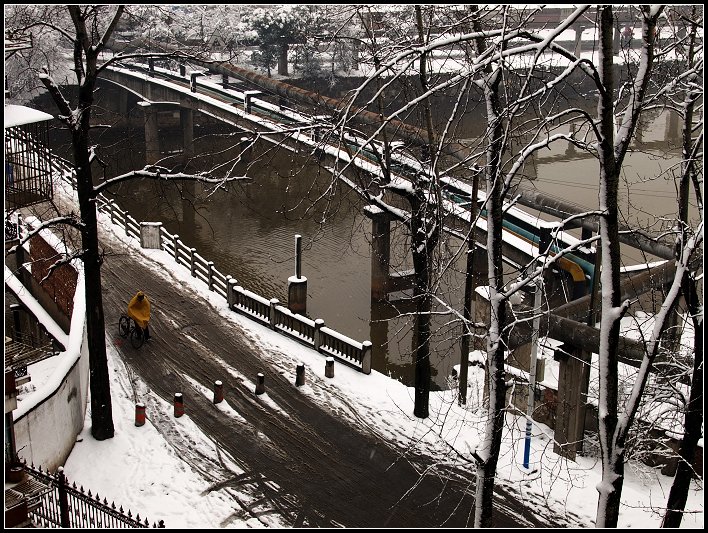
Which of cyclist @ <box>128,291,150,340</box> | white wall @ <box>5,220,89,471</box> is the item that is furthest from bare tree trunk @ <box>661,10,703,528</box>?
cyclist @ <box>128,291,150,340</box>

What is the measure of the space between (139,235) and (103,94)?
108ft

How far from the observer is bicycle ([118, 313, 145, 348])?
18578 mm

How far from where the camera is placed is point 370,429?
15.4 m

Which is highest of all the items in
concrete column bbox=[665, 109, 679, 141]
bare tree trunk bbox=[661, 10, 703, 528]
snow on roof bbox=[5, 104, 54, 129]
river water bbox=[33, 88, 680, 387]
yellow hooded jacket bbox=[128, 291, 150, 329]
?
snow on roof bbox=[5, 104, 54, 129]

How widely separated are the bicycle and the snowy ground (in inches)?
45.3

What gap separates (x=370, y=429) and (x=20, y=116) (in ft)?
27.3

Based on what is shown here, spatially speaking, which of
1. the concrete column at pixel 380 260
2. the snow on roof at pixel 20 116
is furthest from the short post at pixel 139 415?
the concrete column at pixel 380 260

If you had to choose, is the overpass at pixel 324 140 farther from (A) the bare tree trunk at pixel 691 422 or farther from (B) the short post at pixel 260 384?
(B) the short post at pixel 260 384

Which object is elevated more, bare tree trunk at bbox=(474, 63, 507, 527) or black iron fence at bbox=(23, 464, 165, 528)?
bare tree trunk at bbox=(474, 63, 507, 527)

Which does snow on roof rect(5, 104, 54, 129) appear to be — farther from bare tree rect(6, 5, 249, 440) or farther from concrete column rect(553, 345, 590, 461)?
concrete column rect(553, 345, 590, 461)

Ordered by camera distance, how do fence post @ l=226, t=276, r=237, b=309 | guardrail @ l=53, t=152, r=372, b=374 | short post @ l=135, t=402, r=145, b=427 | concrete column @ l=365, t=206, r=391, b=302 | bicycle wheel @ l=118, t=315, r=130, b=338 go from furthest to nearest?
concrete column @ l=365, t=206, r=391, b=302 → fence post @ l=226, t=276, r=237, b=309 → bicycle wheel @ l=118, t=315, r=130, b=338 → guardrail @ l=53, t=152, r=372, b=374 → short post @ l=135, t=402, r=145, b=427

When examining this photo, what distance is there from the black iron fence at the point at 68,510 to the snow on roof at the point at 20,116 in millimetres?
5611

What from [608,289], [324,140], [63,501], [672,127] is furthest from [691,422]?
[672,127]

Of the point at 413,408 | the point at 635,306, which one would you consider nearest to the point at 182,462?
the point at 413,408
